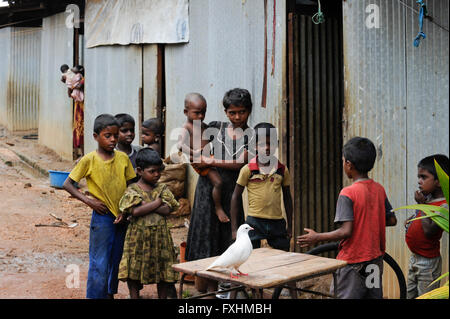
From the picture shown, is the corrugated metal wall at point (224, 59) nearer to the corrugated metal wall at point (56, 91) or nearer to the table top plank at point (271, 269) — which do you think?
the table top plank at point (271, 269)

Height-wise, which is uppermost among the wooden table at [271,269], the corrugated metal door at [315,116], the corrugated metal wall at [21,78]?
the corrugated metal wall at [21,78]

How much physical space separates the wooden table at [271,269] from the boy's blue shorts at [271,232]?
23.3 inches

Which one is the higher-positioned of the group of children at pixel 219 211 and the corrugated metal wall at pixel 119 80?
the corrugated metal wall at pixel 119 80

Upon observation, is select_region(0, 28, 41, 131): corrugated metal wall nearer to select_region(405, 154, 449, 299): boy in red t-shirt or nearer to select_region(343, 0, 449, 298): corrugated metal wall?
select_region(343, 0, 449, 298): corrugated metal wall

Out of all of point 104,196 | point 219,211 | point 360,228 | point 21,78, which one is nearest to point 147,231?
point 104,196

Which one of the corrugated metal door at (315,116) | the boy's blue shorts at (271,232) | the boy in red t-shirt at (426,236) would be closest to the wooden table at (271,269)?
the boy's blue shorts at (271,232)

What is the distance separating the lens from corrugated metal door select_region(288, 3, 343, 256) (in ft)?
18.1

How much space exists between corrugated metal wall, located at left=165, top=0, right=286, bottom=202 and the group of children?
143 centimetres

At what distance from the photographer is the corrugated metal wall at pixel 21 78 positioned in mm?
13578

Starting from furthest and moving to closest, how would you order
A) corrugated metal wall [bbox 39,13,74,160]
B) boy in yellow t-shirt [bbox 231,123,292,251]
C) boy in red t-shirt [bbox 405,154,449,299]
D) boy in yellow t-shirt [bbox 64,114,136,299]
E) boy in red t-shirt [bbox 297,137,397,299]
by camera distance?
corrugated metal wall [bbox 39,13,74,160], boy in yellow t-shirt [bbox 64,114,136,299], boy in yellow t-shirt [bbox 231,123,292,251], boy in red t-shirt [bbox 405,154,449,299], boy in red t-shirt [bbox 297,137,397,299]

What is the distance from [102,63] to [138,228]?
21.0 ft

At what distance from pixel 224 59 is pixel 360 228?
399 centimetres

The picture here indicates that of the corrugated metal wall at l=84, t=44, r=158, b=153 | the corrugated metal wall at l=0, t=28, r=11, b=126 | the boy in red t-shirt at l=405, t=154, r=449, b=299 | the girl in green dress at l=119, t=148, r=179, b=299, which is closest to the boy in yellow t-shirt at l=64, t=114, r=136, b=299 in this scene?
the girl in green dress at l=119, t=148, r=179, b=299
